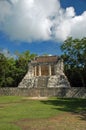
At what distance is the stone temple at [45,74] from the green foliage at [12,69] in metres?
6.78

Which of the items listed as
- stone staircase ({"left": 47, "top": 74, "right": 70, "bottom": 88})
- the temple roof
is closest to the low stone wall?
stone staircase ({"left": 47, "top": 74, "right": 70, "bottom": 88})

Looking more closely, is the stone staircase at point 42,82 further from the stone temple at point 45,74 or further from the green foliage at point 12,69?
the green foliage at point 12,69

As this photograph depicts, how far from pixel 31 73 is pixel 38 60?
2.97 metres

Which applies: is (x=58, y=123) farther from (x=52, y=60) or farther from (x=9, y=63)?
(x=9, y=63)

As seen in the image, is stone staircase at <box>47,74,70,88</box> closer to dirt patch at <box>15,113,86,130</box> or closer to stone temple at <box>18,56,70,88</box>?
stone temple at <box>18,56,70,88</box>

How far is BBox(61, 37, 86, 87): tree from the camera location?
45812 mm

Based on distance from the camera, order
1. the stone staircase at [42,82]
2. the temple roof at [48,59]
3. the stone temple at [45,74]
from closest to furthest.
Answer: the stone temple at [45,74] < the stone staircase at [42,82] < the temple roof at [48,59]

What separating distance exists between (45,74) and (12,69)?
9965 millimetres

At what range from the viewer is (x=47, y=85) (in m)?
50.6

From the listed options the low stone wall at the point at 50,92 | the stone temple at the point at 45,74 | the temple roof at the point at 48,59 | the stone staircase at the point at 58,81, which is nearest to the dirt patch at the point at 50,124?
the low stone wall at the point at 50,92

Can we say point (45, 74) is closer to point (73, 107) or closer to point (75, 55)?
point (75, 55)

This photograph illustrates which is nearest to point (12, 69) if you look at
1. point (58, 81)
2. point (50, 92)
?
point (58, 81)

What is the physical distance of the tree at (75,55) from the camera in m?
45.8

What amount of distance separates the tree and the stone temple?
206 cm
